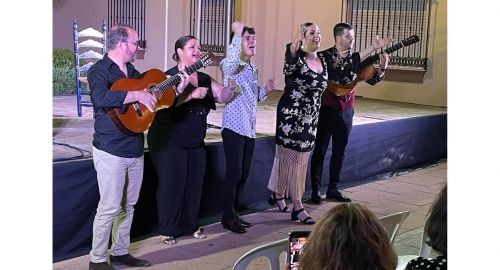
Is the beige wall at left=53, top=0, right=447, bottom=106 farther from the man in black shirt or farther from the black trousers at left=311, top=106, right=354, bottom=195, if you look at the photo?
the man in black shirt

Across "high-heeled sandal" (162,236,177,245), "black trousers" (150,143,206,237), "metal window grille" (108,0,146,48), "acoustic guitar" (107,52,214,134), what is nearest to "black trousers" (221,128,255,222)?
"black trousers" (150,143,206,237)

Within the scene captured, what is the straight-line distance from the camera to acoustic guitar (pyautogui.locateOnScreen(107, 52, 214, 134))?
124 inches

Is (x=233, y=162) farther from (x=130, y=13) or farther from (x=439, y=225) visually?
(x=130, y=13)

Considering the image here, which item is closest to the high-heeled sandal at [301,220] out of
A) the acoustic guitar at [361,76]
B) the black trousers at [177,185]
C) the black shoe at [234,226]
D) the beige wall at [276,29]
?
the black shoe at [234,226]

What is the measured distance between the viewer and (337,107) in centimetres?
510

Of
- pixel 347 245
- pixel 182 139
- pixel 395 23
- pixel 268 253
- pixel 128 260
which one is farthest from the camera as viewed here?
pixel 395 23

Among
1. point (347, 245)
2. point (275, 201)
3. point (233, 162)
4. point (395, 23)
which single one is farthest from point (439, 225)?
point (395, 23)

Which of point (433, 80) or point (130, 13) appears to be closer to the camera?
point (433, 80)

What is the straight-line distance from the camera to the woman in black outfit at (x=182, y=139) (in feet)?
12.1

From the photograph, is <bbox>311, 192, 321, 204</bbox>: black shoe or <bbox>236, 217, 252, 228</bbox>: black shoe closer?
<bbox>236, 217, 252, 228</bbox>: black shoe

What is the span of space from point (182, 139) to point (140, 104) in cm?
60

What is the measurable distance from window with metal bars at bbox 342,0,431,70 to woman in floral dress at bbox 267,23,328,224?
17.3 ft

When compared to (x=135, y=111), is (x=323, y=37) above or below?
above

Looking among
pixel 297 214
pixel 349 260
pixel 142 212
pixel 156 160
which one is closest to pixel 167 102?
A: pixel 156 160
